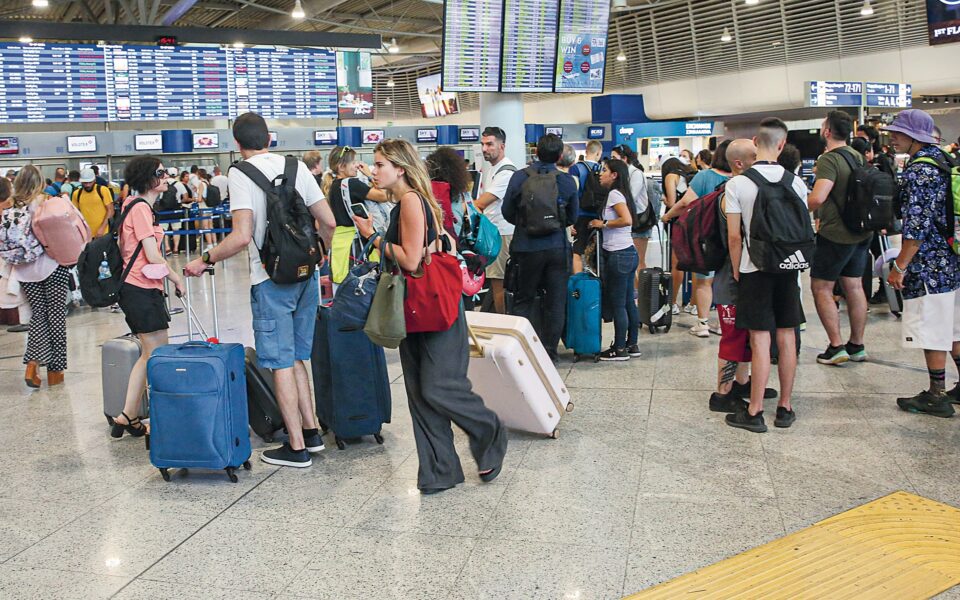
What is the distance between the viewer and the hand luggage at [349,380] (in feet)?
14.5

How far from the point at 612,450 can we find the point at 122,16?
28.1 meters

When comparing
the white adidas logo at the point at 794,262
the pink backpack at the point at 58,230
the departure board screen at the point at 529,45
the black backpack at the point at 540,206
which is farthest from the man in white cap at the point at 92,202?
the white adidas logo at the point at 794,262

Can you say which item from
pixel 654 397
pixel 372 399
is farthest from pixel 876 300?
pixel 372 399

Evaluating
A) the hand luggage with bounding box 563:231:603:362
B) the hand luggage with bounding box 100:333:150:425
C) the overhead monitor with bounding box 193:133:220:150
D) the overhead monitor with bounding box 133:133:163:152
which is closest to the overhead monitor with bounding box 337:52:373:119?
the overhead monitor with bounding box 193:133:220:150

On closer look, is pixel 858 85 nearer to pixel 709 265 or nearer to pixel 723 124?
pixel 723 124

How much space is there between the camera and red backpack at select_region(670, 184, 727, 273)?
483 cm

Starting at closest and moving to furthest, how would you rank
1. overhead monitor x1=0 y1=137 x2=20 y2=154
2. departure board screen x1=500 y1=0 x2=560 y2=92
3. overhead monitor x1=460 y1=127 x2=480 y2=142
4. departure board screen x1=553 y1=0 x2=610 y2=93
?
departure board screen x1=500 y1=0 x2=560 y2=92
departure board screen x1=553 y1=0 x2=610 y2=93
overhead monitor x1=0 y1=137 x2=20 y2=154
overhead monitor x1=460 y1=127 x2=480 y2=142

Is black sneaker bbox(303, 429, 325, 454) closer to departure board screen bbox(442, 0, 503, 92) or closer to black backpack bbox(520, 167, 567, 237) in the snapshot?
black backpack bbox(520, 167, 567, 237)

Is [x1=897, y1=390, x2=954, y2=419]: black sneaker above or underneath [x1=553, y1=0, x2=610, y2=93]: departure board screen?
underneath

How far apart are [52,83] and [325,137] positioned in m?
6.88

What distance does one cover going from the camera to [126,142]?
685 inches

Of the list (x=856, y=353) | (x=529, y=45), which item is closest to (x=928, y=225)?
(x=856, y=353)

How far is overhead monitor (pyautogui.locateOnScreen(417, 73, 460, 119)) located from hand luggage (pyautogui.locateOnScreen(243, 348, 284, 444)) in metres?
31.7

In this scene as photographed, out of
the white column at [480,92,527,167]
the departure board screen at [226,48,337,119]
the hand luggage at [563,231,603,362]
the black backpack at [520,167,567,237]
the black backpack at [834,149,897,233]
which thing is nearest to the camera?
the black backpack at [834,149,897,233]
